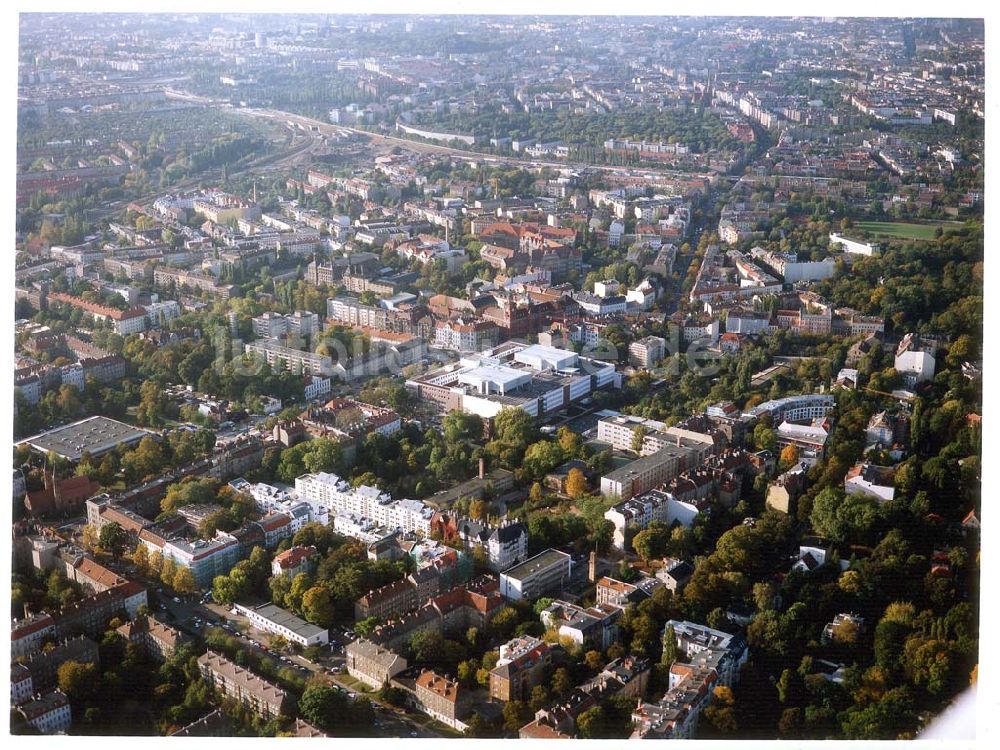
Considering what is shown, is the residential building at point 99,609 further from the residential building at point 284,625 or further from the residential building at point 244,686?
the residential building at point 244,686

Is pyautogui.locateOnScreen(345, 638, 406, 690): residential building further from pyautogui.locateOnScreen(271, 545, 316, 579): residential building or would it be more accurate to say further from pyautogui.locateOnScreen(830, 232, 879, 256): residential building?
pyautogui.locateOnScreen(830, 232, 879, 256): residential building

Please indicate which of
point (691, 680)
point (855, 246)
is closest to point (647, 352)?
point (855, 246)

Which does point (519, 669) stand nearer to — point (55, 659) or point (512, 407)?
point (55, 659)

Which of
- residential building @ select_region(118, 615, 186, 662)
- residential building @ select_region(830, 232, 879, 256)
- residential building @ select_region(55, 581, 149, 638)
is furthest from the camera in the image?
residential building @ select_region(830, 232, 879, 256)

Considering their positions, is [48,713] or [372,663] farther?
[372,663]

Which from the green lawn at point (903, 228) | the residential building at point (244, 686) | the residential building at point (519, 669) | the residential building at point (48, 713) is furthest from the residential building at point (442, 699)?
the green lawn at point (903, 228)

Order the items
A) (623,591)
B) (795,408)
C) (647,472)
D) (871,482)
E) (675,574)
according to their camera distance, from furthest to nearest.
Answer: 1. (795,408)
2. (647,472)
3. (871,482)
4. (675,574)
5. (623,591)

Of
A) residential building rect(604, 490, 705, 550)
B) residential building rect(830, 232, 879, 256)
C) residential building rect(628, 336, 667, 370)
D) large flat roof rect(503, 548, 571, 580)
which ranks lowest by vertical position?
large flat roof rect(503, 548, 571, 580)

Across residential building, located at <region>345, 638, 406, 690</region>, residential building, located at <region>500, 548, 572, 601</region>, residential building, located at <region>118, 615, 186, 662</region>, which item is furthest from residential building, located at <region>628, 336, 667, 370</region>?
residential building, located at <region>118, 615, 186, 662</region>
